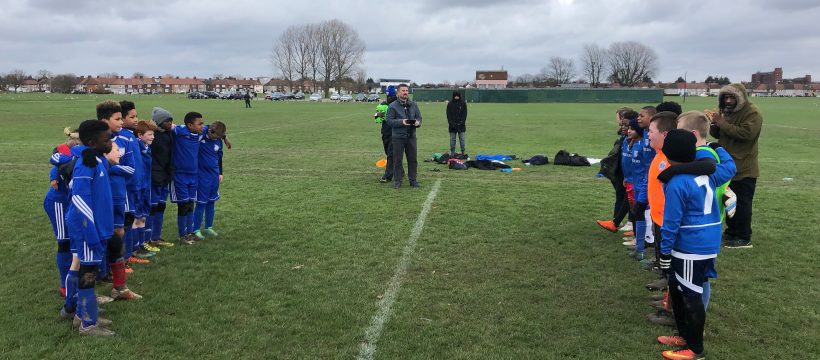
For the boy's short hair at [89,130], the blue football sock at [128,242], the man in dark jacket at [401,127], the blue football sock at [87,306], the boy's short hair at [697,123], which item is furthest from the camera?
the man in dark jacket at [401,127]

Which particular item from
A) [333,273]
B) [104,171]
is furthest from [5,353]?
[333,273]

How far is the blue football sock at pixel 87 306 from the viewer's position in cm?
390

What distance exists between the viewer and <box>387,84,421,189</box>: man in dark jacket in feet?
32.0

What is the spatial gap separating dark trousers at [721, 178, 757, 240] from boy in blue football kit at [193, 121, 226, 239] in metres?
6.19

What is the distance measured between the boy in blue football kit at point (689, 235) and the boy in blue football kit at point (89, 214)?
3.95m

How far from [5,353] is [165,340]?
1.03 m

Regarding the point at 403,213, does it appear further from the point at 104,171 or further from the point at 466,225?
the point at 104,171

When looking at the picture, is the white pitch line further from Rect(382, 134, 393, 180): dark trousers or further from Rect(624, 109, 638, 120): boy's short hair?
Rect(382, 134, 393, 180): dark trousers

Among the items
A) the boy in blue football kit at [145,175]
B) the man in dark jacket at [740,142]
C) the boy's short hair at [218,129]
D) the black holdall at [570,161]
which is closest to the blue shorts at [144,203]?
the boy in blue football kit at [145,175]

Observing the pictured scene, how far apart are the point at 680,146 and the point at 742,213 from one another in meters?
3.71

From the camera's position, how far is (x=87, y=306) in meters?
3.91

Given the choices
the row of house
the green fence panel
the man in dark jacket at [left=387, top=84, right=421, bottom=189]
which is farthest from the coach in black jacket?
the row of house

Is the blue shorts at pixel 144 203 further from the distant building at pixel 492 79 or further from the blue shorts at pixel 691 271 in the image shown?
the distant building at pixel 492 79

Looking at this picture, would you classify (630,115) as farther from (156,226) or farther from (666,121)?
(156,226)
